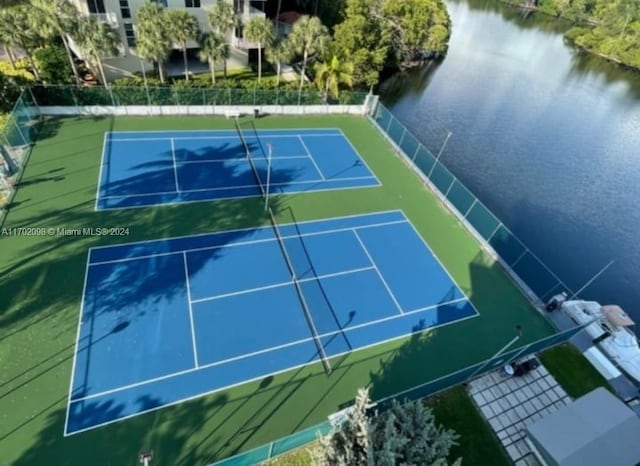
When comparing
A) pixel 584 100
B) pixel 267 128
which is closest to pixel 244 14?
pixel 267 128

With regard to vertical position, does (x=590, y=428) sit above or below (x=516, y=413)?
above

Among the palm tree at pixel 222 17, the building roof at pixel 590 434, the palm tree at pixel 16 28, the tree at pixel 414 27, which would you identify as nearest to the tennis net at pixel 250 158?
the palm tree at pixel 222 17

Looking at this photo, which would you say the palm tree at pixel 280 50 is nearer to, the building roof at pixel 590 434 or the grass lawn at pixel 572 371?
A: the grass lawn at pixel 572 371

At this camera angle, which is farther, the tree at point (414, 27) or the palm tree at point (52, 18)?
the tree at point (414, 27)

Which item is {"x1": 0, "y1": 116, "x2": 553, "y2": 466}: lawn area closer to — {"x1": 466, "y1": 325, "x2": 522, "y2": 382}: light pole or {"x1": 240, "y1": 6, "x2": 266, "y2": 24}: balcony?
{"x1": 466, "y1": 325, "x2": 522, "y2": 382}: light pole

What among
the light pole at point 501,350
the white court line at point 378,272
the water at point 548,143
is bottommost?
the water at point 548,143

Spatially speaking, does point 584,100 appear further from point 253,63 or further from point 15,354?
point 15,354
